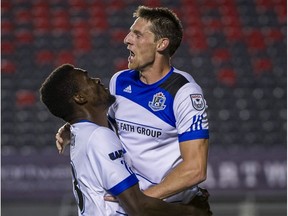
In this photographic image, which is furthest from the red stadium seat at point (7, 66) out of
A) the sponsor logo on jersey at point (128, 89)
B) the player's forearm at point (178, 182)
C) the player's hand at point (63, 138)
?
the player's forearm at point (178, 182)

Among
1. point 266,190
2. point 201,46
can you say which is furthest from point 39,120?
point 266,190

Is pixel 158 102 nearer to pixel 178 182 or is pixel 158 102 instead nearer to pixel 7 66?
pixel 178 182

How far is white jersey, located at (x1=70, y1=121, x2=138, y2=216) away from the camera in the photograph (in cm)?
331

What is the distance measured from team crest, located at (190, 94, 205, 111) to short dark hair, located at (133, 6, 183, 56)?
36 centimetres

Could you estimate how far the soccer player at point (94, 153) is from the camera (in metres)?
3.31

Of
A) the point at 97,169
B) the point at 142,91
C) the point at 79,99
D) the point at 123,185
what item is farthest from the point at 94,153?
the point at 142,91

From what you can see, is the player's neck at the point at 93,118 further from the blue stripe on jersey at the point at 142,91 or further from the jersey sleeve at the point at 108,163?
the blue stripe on jersey at the point at 142,91

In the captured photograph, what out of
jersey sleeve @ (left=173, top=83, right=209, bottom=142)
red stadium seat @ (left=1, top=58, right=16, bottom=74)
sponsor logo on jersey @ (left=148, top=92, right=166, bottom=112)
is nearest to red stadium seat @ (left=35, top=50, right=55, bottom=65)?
red stadium seat @ (left=1, top=58, right=16, bottom=74)

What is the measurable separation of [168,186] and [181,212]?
162 mm

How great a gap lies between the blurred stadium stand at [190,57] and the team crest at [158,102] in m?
5.75

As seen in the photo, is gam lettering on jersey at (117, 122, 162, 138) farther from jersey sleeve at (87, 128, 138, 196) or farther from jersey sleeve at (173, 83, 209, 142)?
jersey sleeve at (87, 128, 138, 196)

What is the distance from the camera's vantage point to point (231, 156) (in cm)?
875

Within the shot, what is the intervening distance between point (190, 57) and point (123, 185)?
716cm

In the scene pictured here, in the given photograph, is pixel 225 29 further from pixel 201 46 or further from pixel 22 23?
pixel 22 23
